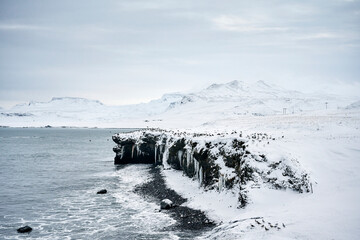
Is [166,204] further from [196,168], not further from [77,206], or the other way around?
[77,206]

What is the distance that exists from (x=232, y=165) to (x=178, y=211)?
7632 millimetres

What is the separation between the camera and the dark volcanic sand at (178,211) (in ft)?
82.9

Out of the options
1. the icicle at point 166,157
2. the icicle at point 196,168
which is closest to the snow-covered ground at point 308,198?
the icicle at point 196,168

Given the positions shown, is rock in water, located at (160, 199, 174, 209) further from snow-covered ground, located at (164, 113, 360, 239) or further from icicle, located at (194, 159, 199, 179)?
icicle, located at (194, 159, 199, 179)

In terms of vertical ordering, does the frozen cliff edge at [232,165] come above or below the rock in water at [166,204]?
above

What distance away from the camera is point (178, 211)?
2948 cm

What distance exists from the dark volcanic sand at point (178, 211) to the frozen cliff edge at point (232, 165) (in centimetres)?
370

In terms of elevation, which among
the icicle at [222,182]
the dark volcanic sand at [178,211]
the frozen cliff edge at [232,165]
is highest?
the frozen cliff edge at [232,165]

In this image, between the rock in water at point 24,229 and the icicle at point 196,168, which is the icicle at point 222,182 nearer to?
the icicle at point 196,168

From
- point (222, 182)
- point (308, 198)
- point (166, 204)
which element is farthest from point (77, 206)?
point (308, 198)

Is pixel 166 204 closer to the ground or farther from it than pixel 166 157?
closer to the ground

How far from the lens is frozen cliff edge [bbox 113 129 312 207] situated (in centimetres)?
2633

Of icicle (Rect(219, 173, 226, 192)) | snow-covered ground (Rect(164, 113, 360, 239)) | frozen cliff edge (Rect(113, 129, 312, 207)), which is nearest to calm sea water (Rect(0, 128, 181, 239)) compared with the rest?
snow-covered ground (Rect(164, 113, 360, 239))

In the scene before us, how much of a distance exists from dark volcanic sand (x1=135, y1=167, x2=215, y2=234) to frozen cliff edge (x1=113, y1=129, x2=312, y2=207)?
370 cm
